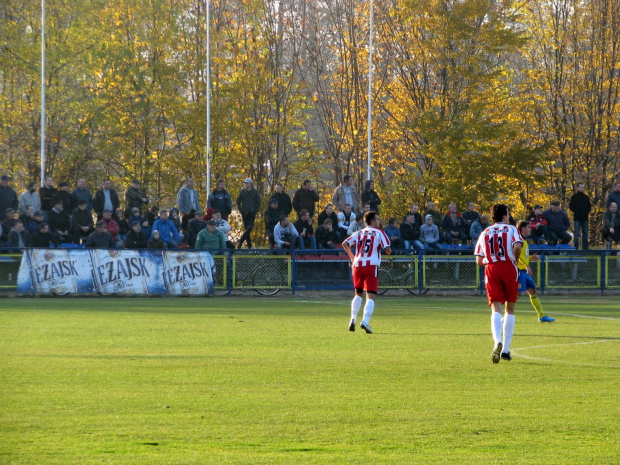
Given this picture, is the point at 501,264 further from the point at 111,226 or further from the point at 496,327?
the point at 111,226

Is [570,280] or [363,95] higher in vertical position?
[363,95]

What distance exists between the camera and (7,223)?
84.4 ft

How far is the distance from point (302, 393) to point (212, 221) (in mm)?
17096

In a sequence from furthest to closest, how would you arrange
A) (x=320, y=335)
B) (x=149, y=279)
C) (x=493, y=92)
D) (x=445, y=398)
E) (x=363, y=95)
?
1. (x=363, y=95)
2. (x=493, y=92)
3. (x=149, y=279)
4. (x=320, y=335)
5. (x=445, y=398)

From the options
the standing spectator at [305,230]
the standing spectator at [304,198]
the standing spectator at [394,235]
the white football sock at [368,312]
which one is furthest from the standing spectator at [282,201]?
the white football sock at [368,312]

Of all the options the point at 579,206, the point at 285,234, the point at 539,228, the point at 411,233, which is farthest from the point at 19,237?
the point at 579,206

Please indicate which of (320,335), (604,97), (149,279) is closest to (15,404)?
(320,335)

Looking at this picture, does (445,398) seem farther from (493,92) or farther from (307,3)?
(307,3)

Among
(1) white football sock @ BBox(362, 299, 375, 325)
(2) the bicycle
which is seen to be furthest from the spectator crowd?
(1) white football sock @ BBox(362, 299, 375, 325)

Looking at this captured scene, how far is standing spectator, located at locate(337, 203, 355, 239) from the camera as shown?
27938 mm

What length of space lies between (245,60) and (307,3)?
14.0 ft

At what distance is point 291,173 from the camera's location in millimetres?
38375

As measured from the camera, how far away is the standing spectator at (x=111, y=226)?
26422 millimetres

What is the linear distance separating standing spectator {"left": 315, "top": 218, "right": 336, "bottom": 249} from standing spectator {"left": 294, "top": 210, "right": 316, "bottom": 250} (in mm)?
189
